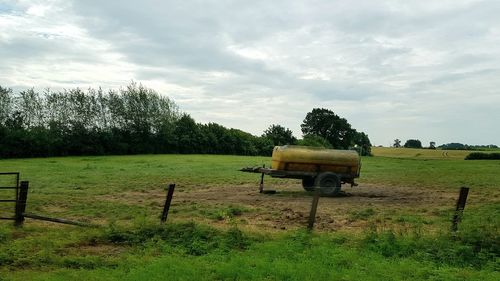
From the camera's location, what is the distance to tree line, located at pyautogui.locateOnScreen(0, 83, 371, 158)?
208 feet

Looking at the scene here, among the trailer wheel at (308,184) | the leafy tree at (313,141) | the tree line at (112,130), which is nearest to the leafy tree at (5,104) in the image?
the tree line at (112,130)

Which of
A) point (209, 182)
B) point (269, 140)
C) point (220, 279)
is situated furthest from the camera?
point (269, 140)

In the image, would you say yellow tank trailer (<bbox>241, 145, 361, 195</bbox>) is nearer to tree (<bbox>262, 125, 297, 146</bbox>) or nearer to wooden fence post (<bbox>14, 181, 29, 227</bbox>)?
wooden fence post (<bbox>14, 181, 29, 227</bbox>)

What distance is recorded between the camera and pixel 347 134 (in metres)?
92.5

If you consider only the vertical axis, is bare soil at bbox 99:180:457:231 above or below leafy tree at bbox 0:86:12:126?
below

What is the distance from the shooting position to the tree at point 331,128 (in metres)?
92.1

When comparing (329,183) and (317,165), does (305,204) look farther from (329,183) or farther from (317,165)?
(317,165)

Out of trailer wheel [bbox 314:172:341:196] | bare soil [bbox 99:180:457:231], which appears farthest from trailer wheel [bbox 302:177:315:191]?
trailer wheel [bbox 314:172:341:196]

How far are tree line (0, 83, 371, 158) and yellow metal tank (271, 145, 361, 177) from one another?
48924 mm

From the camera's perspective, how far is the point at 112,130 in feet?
242

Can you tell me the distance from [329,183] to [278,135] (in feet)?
240

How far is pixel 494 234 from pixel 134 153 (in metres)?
67.7

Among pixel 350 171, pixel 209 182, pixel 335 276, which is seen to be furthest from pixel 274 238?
pixel 209 182

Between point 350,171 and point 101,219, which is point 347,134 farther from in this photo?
point 101,219
